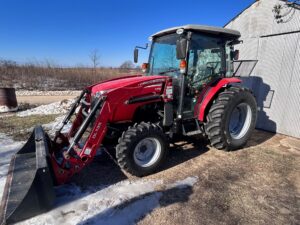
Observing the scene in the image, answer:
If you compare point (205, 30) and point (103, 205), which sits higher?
point (205, 30)

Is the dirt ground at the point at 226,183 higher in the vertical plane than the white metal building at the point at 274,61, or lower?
lower

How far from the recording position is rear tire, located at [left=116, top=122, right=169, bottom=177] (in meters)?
3.21

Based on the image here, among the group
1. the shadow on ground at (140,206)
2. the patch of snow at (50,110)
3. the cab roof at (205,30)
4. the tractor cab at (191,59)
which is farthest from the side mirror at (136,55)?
the patch of snow at (50,110)

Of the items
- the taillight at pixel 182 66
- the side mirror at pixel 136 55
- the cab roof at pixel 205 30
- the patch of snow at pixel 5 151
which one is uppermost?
the cab roof at pixel 205 30

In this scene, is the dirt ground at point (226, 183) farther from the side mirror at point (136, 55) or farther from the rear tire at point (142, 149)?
the side mirror at point (136, 55)

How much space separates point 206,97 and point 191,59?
768 millimetres

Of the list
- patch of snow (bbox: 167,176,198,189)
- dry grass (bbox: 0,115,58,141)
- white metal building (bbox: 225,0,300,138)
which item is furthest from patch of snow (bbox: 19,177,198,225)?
white metal building (bbox: 225,0,300,138)

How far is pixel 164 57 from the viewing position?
14.4 ft

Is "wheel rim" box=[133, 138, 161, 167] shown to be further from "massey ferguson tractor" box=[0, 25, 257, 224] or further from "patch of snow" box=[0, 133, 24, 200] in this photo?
"patch of snow" box=[0, 133, 24, 200]

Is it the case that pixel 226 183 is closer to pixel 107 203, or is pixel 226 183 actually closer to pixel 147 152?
pixel 147 152

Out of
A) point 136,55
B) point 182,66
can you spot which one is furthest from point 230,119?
point 136,55

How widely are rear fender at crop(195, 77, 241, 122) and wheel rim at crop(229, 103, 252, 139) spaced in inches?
28.0

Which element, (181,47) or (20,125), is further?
(20,125)

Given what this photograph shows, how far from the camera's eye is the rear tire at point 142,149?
321 centimetres
